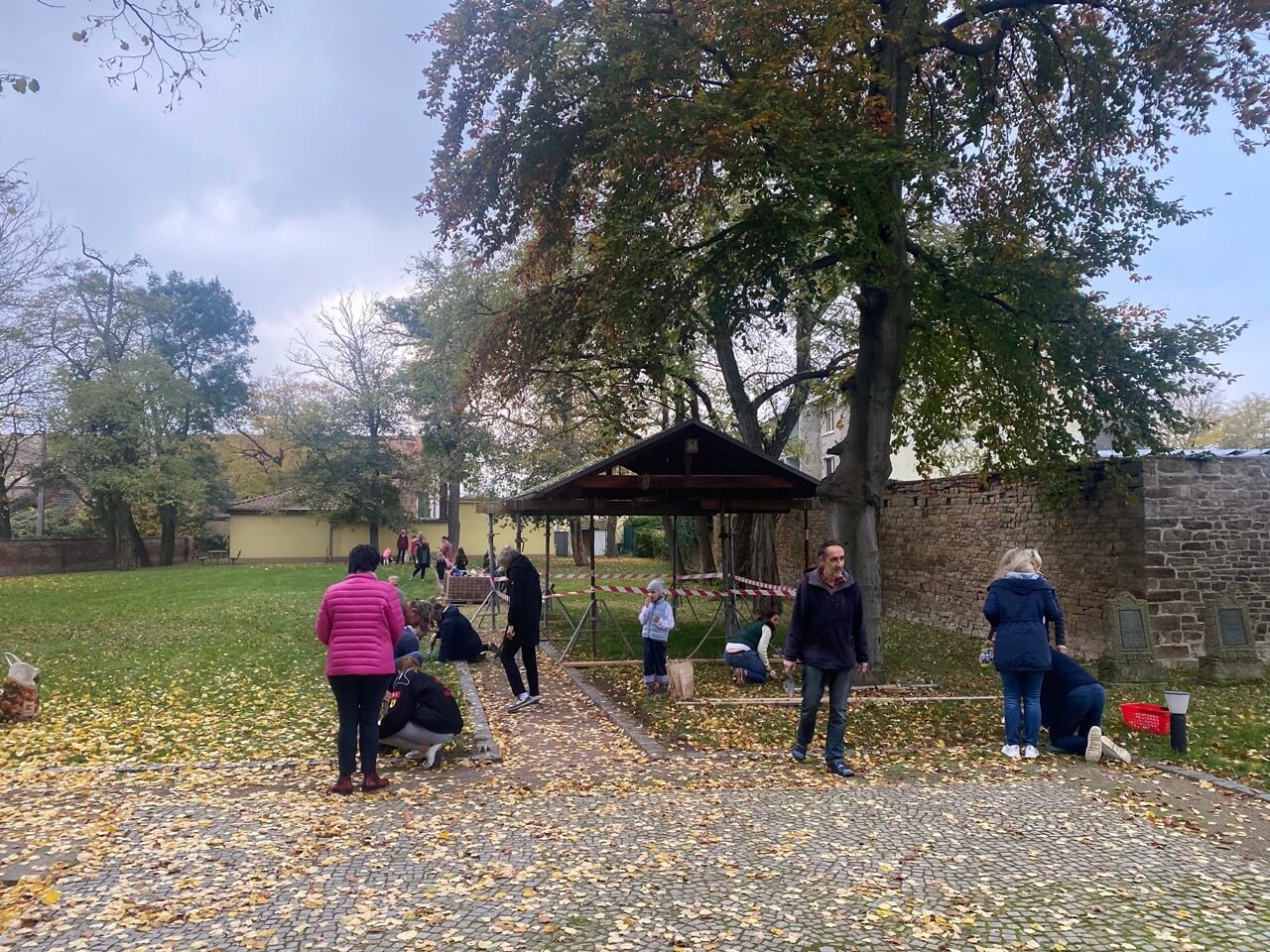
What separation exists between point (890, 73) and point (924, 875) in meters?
9.87

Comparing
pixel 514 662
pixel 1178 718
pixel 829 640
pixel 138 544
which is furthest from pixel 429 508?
pixel 1178 718

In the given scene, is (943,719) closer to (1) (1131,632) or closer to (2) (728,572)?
(1) (1131,632)

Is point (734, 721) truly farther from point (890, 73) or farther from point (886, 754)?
point (890, 73)

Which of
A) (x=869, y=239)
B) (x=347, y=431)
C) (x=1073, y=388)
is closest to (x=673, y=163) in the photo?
(x=869, y=239)

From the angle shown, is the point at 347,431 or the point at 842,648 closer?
the point at 842,648

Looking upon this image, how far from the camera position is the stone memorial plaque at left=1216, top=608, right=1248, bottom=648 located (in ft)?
37.4

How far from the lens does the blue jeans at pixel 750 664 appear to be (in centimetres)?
1095

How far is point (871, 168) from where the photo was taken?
9.79 meters

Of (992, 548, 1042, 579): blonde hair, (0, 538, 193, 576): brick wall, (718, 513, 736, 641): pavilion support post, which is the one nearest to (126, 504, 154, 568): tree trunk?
(0, 538, 193, 576): brick wall

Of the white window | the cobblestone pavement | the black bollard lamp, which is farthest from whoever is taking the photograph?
the white window

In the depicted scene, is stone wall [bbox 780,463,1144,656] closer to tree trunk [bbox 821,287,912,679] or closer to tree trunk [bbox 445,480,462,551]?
tree trunk [bbox 821,287,912,679]

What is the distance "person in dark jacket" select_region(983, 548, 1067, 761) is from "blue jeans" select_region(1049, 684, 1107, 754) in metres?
0.27

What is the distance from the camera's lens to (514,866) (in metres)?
4.80

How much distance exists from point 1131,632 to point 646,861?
8700 millimetres
